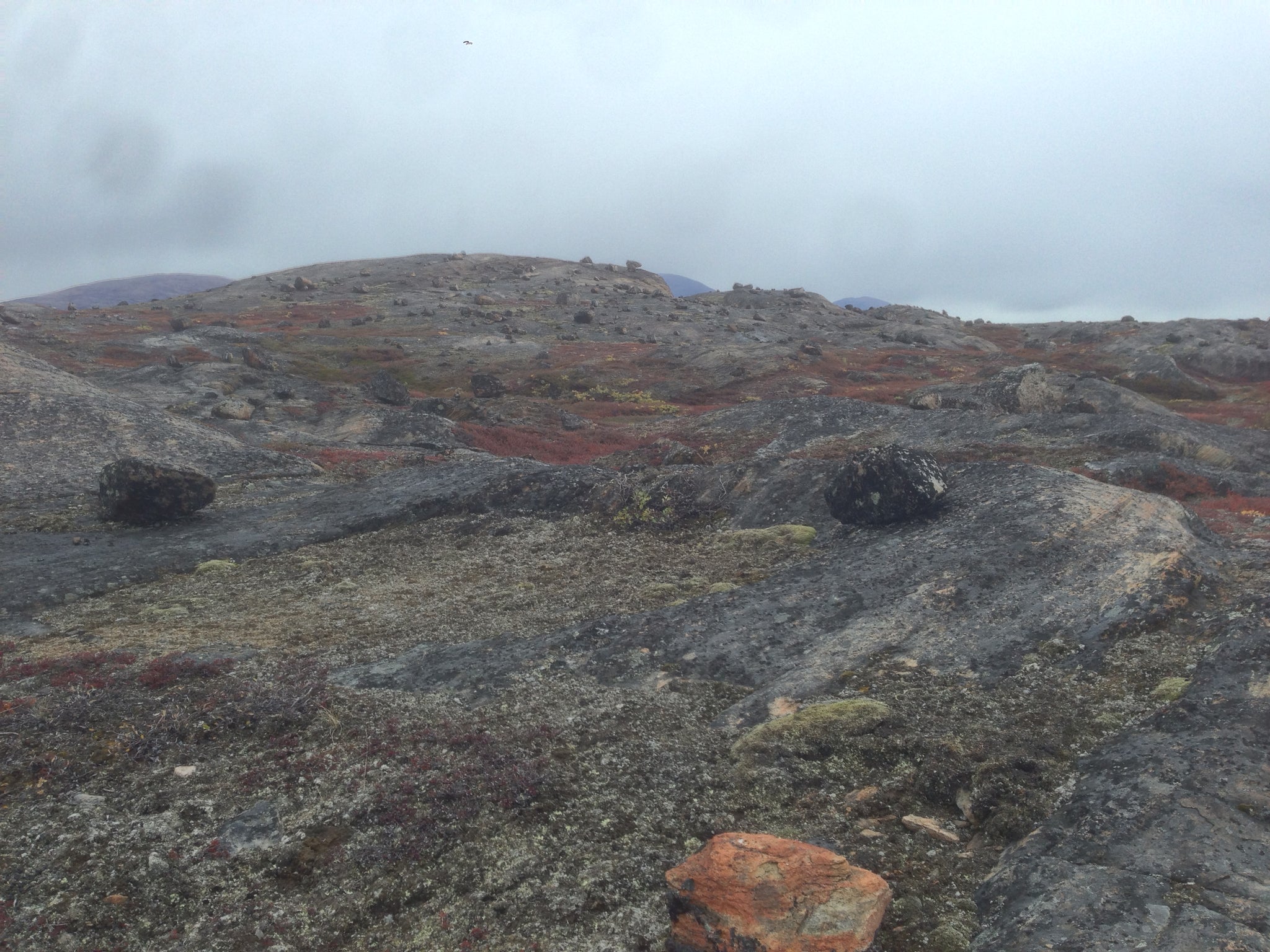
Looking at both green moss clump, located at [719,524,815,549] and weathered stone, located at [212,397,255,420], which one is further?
weathered stone, located at [212,397,255,420]

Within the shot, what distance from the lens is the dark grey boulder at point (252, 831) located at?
32.1 feet

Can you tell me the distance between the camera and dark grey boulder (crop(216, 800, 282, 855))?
32.1ft

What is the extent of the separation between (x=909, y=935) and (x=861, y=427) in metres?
36.2

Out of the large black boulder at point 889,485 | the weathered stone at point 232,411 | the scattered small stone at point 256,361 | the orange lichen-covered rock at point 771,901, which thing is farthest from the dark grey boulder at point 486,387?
the orange lichen-covered rock at point 771,901

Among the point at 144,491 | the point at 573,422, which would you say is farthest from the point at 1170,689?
the point at 573,422

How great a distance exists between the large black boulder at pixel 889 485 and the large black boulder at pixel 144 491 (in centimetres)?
2406

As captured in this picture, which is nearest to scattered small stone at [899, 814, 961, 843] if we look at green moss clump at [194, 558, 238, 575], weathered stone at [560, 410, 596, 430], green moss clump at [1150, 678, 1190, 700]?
green moss clump at [1150, 678, 1190, 700]

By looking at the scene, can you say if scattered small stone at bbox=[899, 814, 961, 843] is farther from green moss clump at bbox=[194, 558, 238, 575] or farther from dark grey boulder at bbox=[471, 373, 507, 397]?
dark grey boulder at bbox=[471, 373, 507, 397]

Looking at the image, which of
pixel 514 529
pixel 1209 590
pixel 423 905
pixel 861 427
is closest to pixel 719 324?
pixel 861 427

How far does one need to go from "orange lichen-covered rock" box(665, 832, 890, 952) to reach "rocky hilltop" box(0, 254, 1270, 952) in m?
0.04

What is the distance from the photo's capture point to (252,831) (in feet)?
32.9

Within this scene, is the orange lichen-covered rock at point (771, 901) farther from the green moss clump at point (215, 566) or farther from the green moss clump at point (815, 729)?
the green moss clump at point (215, 566)

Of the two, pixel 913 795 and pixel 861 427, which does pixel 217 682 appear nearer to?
pixel 913 795

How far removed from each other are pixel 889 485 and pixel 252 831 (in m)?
17.3
